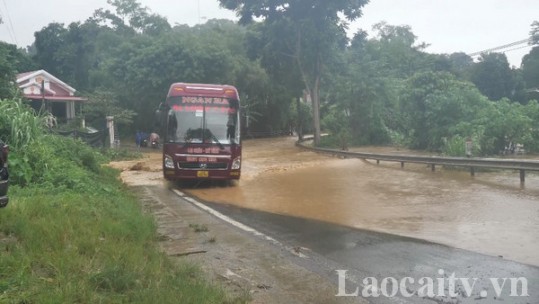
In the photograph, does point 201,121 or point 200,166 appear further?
point 201,121

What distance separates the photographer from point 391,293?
4.90m

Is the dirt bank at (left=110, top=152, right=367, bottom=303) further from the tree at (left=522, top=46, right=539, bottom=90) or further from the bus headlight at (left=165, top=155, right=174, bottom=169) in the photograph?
the tree at (left=522, top=46, right=539, bottom=90)

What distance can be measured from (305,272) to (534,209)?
20.3 feet

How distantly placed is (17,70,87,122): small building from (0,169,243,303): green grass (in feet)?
93.5

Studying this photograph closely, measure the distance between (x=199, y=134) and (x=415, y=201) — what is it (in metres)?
6.22

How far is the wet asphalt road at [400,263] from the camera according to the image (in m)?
4.85

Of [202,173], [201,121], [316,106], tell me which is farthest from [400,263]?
[316,106]

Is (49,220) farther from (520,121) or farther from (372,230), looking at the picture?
(520,121)

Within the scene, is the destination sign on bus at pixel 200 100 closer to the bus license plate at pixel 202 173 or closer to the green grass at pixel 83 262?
the bus license plate at pixel 202 173

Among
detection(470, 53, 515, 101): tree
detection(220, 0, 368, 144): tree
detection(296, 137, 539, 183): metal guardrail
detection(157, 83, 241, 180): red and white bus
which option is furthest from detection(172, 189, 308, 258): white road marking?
detection(470, 53, 515, 101): tree

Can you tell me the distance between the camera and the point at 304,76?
3441 cm

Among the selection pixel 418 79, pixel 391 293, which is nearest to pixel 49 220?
pixel 391 293
